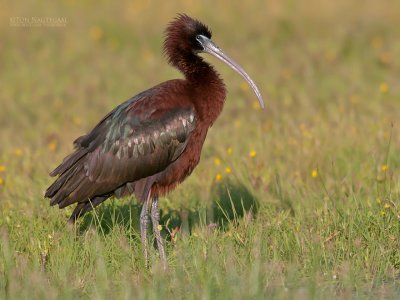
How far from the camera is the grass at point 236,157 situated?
19.3ft

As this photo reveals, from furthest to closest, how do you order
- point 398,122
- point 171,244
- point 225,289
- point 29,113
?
point 29,113
point 398,122
point 171,244
point 225,289

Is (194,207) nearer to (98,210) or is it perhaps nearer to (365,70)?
(98,210)

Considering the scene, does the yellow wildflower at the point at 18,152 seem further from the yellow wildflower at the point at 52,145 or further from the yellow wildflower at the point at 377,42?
the yellow wildflower at the point at 377,42

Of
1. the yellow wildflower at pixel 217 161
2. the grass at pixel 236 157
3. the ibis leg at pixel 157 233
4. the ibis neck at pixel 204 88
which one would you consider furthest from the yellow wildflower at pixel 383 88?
the ibis leg at pixel 157 233

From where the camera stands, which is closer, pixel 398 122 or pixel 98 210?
pixel 98 210

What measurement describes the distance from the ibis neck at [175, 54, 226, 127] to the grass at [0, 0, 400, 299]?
75cm

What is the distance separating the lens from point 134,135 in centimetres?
689

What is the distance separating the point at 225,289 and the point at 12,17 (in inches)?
444

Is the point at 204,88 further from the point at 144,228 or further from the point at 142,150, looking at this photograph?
the point at 144,228

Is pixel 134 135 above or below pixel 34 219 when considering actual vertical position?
above

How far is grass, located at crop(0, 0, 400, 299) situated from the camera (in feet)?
19.3

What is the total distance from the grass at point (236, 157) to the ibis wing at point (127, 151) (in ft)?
0.93

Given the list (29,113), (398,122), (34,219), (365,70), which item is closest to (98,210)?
(34,219)

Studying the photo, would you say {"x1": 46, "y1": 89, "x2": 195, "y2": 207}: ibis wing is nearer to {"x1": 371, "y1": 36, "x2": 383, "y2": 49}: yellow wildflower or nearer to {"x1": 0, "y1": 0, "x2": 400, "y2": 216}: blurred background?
{"x1": 0, "y1": 0, "x2": 400, "y2": 216}: blurred background
